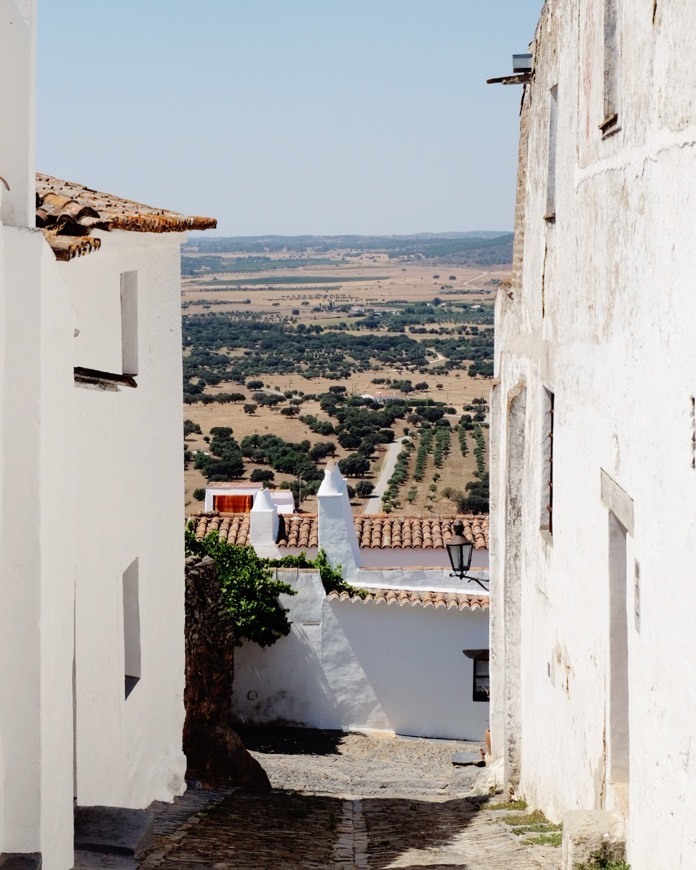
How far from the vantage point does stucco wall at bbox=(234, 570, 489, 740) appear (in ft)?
63.4

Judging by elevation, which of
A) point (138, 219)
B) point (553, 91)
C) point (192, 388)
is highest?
point (553, 91)

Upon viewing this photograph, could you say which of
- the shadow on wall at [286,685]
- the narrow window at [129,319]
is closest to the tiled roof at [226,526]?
the shadow on wall at [286,685]

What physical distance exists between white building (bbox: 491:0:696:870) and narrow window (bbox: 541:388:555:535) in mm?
17

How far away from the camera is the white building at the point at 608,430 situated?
513 centimetres

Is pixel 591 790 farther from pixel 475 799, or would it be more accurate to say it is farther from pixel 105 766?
pixel 475 799

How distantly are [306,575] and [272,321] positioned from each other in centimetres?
13352

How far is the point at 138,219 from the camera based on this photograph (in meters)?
8.31

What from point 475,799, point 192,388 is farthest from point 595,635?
point 192,388

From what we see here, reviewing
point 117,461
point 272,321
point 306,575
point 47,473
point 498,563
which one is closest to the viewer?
point 47,473

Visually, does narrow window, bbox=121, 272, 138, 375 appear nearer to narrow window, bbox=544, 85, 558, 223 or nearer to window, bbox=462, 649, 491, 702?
narrow window, bbox=544, 85, 558, 223

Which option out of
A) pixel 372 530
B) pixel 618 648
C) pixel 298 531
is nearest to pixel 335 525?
pixel 298 531

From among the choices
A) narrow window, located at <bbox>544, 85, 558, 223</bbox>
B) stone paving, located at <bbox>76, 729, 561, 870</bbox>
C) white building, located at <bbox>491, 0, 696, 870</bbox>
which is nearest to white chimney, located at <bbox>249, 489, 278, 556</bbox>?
stone paving, located at <bbox>76, 729, 561, 870</bbox>

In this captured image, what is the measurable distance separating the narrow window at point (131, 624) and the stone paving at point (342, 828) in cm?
115

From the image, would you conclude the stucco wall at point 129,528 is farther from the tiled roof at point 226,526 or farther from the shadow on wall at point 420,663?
the tiled roof at point 226,526
